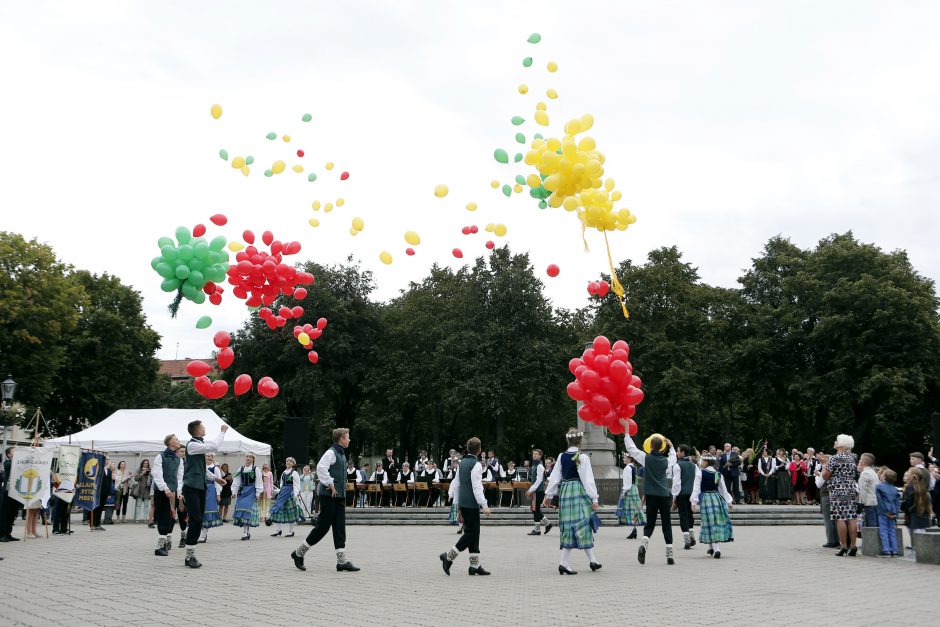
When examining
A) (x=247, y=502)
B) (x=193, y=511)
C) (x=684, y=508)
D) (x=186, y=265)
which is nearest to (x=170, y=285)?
(x=186, y=265)

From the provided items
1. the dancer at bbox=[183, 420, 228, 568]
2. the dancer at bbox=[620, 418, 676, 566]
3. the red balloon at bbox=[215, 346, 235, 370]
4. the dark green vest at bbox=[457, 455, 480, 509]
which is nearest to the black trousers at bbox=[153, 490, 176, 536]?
the dancer at bbox=[183, 420, 228, 568]

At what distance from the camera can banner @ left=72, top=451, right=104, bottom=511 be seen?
20438mm

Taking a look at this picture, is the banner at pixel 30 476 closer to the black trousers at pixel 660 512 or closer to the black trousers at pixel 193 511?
the black trousers at pixel 193 511

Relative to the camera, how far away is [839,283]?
36.6 metres

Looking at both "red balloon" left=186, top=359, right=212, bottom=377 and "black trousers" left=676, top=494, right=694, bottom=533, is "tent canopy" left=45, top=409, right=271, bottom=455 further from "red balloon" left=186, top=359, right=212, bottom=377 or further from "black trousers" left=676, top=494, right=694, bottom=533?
"black trousers" left=676, top=494, right=694, bottom=533

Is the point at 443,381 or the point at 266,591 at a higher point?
the point at 443,381

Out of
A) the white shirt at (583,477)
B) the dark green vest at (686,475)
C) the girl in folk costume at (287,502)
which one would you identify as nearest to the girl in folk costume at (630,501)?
the dark green vest at (686,475)

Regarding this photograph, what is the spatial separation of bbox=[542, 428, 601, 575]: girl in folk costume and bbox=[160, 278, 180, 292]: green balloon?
21.5 feet

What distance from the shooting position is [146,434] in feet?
83.8

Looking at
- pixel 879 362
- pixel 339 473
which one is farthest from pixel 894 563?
pixel 879 362

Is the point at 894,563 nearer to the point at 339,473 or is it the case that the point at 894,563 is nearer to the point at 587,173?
the point at 587,173

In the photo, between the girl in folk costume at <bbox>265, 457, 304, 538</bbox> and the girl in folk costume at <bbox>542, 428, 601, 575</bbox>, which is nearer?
the girl in folk costume at <bbox>542, 428, 601, 575</bbox>

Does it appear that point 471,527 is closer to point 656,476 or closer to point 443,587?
point 443,587

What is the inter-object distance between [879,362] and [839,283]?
3.86 m
